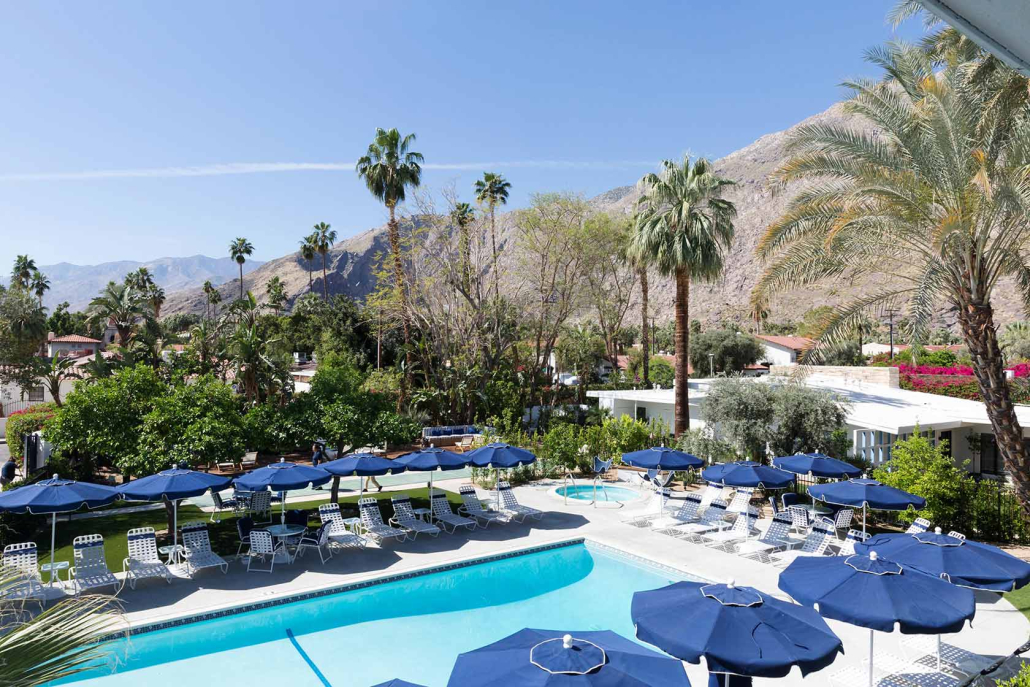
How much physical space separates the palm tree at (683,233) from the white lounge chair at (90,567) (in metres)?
19.3

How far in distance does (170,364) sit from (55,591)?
983 inches

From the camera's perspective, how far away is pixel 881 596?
7590 millimetres

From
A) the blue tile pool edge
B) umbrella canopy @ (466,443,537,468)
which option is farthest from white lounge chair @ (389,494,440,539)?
umbrella canopy @ (466,443,537,468)

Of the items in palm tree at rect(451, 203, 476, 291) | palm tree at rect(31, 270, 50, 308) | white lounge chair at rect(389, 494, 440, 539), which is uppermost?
palm tree at rect(31, 270, 50, 308)

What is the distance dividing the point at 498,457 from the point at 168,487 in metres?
7.44

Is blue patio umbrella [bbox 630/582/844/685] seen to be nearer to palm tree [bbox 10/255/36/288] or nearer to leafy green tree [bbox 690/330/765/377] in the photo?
leafy green tree [bbox 690/330/765/377]

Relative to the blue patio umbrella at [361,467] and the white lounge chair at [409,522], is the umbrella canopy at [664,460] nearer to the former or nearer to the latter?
the white lounge chair at [409,522]

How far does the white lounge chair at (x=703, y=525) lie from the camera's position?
1615 centimetres

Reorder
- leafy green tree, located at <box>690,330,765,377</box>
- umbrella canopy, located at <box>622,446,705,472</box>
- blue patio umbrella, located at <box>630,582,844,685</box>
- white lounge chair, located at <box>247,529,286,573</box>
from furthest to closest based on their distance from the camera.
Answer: leafy green tree, located at <box>690,330,765,377</box>, umbrella canopy, located at <box>622,446,705,472</box>, white lounge chair, located at <box>247,529,286,573</box>, blue patio umbrella, located at <box>630,582,844,685</box>

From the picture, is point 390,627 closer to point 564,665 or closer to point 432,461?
point 432,461

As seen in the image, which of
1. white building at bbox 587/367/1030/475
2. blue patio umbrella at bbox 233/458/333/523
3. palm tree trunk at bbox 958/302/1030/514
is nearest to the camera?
palm tree trunk at bbox 958/302/1030/514

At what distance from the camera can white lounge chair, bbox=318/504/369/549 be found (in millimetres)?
14555

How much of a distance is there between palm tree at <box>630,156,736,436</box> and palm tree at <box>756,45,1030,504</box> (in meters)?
10.6

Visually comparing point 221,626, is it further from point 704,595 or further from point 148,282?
point 148,282
